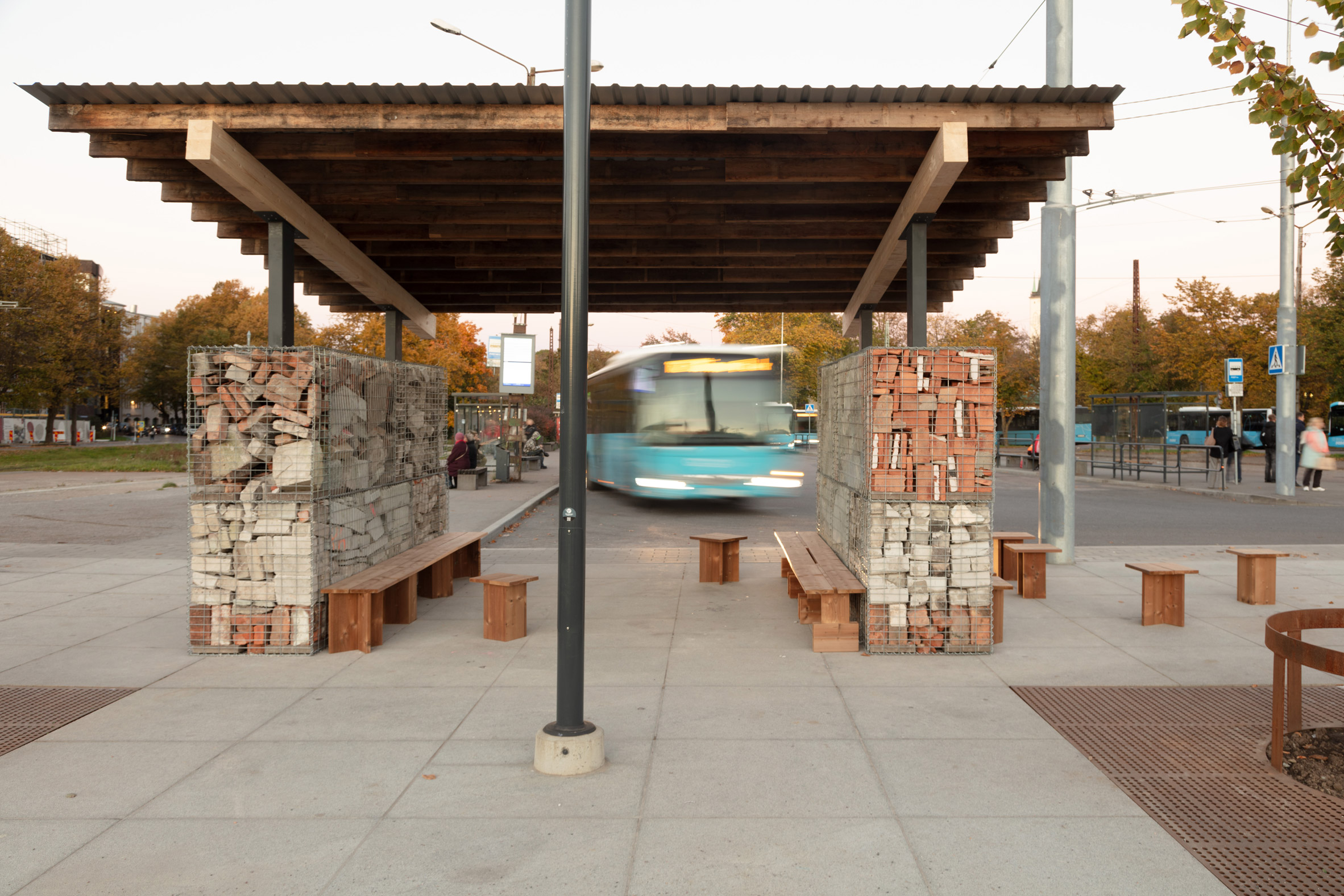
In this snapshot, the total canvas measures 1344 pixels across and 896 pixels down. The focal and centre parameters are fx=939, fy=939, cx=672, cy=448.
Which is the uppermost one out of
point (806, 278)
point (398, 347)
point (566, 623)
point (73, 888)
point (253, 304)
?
point (253, 304)

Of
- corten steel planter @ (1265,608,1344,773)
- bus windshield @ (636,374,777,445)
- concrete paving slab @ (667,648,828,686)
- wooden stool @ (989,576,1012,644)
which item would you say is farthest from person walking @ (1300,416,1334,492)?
concrete paving slab @ (667,648,828,686)

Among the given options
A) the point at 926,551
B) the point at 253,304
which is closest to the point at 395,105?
the point at 926,551

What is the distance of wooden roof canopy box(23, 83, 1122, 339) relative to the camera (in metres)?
6.60

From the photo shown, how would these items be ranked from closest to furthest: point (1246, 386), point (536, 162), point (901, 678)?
1. point (901, 678)
2. point (536, 162)
3. point (1246, 386)

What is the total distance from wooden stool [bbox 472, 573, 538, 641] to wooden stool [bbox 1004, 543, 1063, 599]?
4.70 meters

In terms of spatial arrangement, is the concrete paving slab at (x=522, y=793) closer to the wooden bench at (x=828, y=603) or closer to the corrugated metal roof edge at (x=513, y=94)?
the wooden bench at (x=828, y=603)

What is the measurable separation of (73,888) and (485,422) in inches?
1008

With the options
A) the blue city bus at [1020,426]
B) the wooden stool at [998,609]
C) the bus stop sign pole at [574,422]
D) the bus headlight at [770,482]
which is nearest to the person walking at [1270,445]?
the bus headlight at [770,482]

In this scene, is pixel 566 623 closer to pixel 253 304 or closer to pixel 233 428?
pixel 233 428

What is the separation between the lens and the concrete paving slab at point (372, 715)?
4938 millimetres

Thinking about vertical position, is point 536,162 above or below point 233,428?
above

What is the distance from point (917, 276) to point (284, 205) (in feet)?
17.7

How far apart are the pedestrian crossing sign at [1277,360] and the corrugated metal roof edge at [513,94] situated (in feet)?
55.5

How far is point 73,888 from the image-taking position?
3271mm
